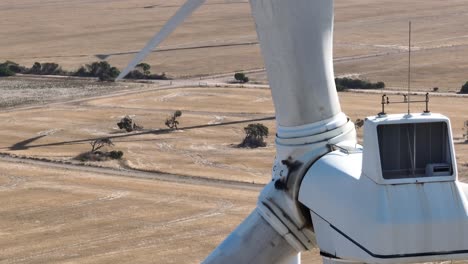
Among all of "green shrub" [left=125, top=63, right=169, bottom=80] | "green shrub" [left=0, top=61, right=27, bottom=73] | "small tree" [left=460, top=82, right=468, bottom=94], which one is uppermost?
"green shrub" [left=0, top=61, right=27, bottom=73]

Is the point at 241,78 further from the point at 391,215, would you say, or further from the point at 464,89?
the point at 391,215

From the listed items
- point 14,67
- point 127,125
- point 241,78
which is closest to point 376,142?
point 127,125

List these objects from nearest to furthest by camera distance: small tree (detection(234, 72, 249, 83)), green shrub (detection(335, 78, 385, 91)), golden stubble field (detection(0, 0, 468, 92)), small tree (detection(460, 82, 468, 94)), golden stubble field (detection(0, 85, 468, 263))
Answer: golden stubble field (detection(0, 85, 468, 263))
small tree (detection(460, 82, 468, 94))
green shrub (detection(335, 78, 385, 91))
small tree (detection(234, 72, 249, 83))
golden stubble field (detection(0, 0, 468, 92))

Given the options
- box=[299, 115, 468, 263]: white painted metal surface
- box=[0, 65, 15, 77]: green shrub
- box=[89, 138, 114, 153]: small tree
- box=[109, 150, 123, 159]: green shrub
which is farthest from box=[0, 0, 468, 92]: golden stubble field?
box=[299, 115, 468, 263]: white painted metal surface

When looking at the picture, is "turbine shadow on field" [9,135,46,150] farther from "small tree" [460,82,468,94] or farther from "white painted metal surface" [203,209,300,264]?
"white painted metal surface" [203,209,300,264]

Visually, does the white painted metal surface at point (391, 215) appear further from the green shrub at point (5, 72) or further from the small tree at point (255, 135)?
the green shrub at point (5, 72)

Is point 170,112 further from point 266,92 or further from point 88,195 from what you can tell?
point 88,195
